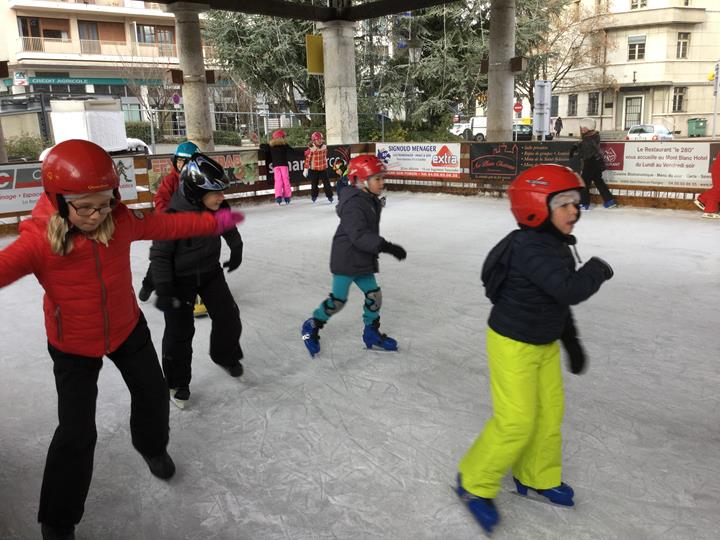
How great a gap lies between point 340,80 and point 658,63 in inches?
1342

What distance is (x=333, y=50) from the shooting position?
50.8 feet

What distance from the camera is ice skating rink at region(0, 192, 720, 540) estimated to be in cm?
259

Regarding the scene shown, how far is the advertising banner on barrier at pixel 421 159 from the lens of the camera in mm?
13656

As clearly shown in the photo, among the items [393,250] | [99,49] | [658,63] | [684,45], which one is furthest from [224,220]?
[684,45]

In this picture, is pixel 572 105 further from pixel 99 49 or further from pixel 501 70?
pixel 501 70

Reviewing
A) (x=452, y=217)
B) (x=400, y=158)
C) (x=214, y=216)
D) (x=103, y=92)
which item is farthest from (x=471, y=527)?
(x=103, y=92)

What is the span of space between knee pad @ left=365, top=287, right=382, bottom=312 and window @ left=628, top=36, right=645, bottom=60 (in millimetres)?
44870

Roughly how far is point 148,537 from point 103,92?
3903 cm

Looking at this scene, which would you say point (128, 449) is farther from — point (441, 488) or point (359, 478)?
point (441, 488)

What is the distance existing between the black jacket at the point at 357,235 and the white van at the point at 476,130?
87.7 feet

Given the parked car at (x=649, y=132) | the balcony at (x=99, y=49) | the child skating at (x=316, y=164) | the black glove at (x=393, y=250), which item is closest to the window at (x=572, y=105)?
the parked car at (x=649, y=132)

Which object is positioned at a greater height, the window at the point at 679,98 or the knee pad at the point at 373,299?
the window at the point at 679,98

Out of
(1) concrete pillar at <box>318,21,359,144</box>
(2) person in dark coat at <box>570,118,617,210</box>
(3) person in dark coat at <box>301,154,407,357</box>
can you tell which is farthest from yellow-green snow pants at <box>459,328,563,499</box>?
(1) concrete pillar at <box>318,21,359,144</box>

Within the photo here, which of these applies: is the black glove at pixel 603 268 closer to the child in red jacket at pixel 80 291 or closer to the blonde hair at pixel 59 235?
the child in red jacket at pixel 80 291
